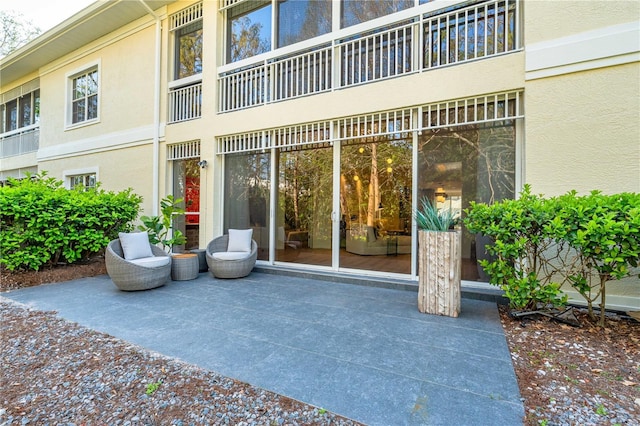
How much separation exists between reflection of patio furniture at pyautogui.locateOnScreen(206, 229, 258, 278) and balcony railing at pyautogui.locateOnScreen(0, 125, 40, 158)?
34.1 feet

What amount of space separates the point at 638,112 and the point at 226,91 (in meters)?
7.29

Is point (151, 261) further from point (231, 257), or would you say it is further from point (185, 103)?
point (185, 103)

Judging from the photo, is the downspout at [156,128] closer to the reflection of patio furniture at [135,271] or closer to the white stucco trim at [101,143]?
the white stucco trim at [101,143]

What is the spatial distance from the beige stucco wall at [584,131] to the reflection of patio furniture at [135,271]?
234 inches

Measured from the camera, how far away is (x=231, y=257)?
235 inches

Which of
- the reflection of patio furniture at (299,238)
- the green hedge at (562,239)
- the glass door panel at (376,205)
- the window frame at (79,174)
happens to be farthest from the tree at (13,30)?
the green hedge at (562,239)

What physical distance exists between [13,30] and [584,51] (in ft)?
82.2

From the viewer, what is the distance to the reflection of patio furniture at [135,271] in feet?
16.0

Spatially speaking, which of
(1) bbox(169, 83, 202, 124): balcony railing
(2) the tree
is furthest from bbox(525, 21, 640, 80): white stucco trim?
(2) the tree

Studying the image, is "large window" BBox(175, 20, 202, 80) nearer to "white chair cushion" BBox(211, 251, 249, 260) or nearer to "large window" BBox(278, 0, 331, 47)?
"large window" BBox(278, 0, 331, 47)

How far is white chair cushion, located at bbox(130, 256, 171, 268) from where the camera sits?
515 centimetres

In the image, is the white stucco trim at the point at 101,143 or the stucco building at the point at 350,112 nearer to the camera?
the stucco building at the point at 350,112

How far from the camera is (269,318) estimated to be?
152 inches

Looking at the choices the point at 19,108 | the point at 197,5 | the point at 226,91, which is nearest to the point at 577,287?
the point at 226,91
